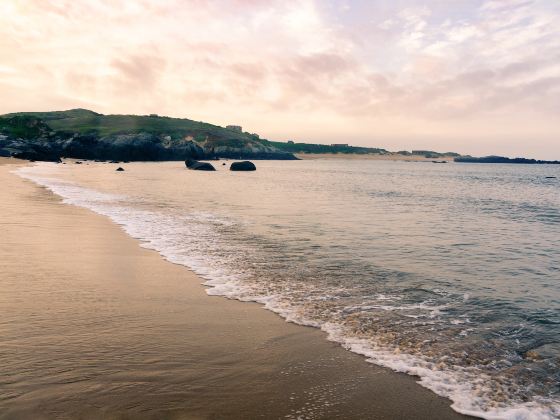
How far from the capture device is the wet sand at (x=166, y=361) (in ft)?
14.4

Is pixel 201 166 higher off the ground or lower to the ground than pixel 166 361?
higher

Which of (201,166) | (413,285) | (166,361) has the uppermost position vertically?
(201,166)

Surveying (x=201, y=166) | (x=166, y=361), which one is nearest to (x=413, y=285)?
(x=166, y=361)

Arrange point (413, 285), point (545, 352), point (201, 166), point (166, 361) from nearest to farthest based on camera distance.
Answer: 1. point (166, 361)
2. point (545, 352)
3. point (413, 285)
4. point (201, 166)

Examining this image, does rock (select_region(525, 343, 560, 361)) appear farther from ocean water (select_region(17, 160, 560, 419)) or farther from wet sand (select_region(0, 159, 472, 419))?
wet sand (select_region(0, 159, 472, 419))

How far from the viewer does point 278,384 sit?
492cm

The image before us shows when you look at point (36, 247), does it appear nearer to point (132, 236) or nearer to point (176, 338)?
point (132, 236)

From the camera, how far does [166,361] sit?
5363 millimetres

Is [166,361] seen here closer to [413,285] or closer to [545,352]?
[545,352]

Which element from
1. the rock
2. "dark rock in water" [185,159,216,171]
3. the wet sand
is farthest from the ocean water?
"dark rock in water" [185,159,216,171]

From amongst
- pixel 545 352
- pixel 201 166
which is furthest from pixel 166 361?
pixel 201 166

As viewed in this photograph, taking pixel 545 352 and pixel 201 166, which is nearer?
pixel 545 352

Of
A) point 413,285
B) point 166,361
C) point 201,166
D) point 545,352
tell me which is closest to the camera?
point 166,361

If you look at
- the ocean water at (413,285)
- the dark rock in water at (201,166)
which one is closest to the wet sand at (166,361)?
the ocean water at (413,285)
